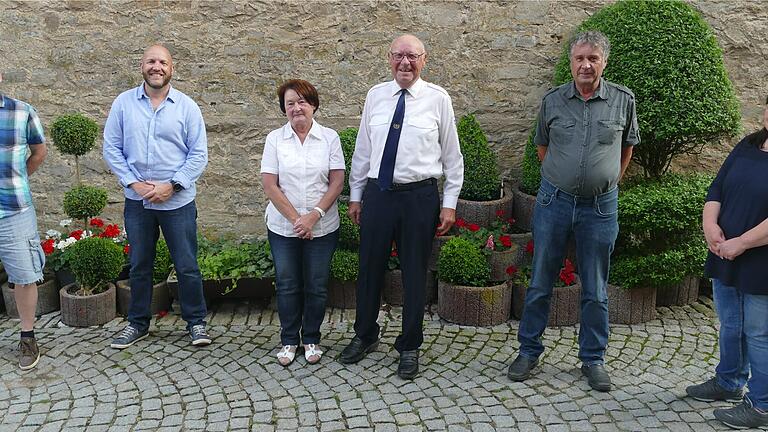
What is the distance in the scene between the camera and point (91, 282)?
19.0 feet

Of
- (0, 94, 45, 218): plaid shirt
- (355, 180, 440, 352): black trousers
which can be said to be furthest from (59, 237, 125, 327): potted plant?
(355, 180, 440, 352): black trousers

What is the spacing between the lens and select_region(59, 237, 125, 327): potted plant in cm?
563

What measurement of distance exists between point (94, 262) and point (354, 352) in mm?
2118

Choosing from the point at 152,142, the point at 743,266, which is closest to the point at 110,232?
the point at 152,142

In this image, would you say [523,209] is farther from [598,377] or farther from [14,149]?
[14,149]

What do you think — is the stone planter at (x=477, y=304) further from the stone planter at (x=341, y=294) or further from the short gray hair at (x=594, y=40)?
the short gray hair at (x=594, y=40)

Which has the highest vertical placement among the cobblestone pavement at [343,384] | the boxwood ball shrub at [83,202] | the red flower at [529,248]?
the boxwood ball shrub at [83,202]

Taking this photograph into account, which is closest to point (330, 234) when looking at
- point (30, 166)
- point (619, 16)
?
point (30, 166)

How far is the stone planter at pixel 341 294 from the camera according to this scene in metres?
5.95

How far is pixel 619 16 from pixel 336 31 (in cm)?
226

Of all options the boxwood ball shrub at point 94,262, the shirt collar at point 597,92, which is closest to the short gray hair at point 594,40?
the shirt collar at point 597,92

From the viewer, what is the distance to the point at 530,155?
6156 mm

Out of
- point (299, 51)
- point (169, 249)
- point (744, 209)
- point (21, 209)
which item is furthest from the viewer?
point (299, 51)

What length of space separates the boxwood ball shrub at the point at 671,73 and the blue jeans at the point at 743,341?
1593mm
